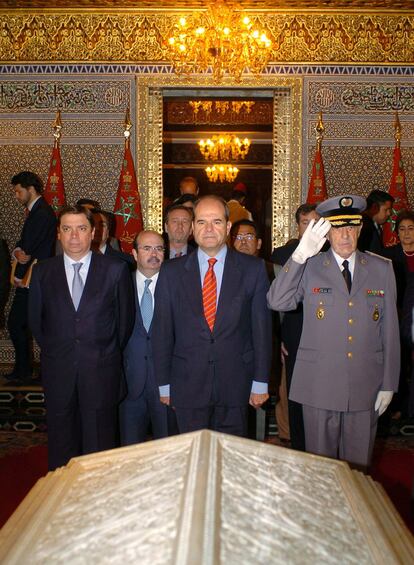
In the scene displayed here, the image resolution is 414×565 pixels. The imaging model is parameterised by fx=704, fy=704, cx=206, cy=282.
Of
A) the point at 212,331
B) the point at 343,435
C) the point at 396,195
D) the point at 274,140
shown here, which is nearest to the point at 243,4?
the point at 274,140

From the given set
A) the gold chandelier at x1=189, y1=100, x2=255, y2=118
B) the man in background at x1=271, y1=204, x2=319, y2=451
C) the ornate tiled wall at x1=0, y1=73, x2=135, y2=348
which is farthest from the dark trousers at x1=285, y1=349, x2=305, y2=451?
the gold chandelier at x1=189, y1=100, x2=255, y2=118

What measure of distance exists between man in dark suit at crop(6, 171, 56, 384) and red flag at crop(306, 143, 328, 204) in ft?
9.26

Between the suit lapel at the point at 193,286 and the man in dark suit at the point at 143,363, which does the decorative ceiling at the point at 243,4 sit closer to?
the man in dark suit at the point at 143,363

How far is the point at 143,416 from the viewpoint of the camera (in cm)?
394

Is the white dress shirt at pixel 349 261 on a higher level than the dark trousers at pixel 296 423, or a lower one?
higher

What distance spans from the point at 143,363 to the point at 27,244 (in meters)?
2.85

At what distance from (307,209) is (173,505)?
3278mm

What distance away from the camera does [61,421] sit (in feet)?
11.9

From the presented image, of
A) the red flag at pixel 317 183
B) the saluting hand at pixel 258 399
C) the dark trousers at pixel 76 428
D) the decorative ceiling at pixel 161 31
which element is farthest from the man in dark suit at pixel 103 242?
the decorative ceiling at pixel 161 31

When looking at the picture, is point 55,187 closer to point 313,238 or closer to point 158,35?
point 158,35

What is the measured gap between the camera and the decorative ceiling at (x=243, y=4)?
24.6 ft

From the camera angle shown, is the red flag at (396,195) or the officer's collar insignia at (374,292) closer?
the officer's collar insignia at (374,292)

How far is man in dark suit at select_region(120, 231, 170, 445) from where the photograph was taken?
3869 mm

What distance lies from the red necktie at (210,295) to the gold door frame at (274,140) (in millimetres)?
4582
